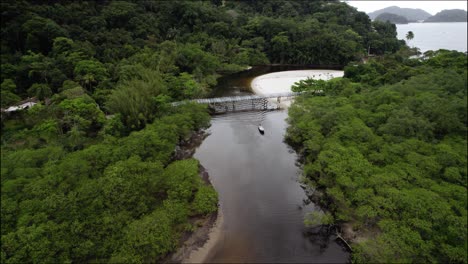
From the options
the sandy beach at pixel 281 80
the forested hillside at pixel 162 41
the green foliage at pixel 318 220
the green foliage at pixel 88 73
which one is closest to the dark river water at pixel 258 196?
the green foliage at pixel 318 220

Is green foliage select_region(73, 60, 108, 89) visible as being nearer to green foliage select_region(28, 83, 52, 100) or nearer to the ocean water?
green foliage select_region(28, 83, 52, 100)

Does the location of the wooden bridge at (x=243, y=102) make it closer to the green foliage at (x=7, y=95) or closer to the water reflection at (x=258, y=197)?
the water reflection at (x=258, y=197)

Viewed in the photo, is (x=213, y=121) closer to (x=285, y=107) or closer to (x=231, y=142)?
(x=231, y=142)

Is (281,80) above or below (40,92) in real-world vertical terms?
below

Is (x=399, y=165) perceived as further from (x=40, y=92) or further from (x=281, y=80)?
(x=281, y=80)

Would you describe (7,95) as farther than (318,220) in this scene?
Yes

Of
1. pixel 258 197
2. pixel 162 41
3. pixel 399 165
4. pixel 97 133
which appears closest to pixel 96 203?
pixel 258 197

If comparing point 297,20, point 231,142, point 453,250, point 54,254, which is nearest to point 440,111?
point 453,250
